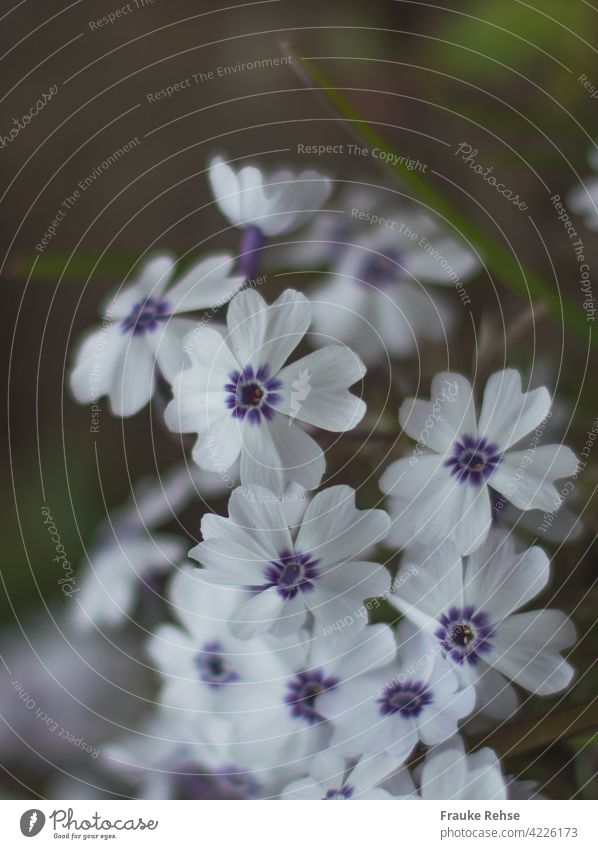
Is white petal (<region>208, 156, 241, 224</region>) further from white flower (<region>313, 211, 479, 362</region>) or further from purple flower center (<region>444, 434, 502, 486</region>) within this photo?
purple flower center (<region>444, 434, 502, 486</region>)

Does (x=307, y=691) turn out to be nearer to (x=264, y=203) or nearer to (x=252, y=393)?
(x=252, y=393)

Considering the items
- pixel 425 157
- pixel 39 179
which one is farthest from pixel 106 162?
pixel 425 157

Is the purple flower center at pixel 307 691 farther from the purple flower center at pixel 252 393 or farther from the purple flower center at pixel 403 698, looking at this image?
the purple flower center at pixel 252 393

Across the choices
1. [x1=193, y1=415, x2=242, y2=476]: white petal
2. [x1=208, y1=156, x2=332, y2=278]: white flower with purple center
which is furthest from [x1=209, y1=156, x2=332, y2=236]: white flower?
[x1=193, y1=415, x2=242, y2=476]: white petal
